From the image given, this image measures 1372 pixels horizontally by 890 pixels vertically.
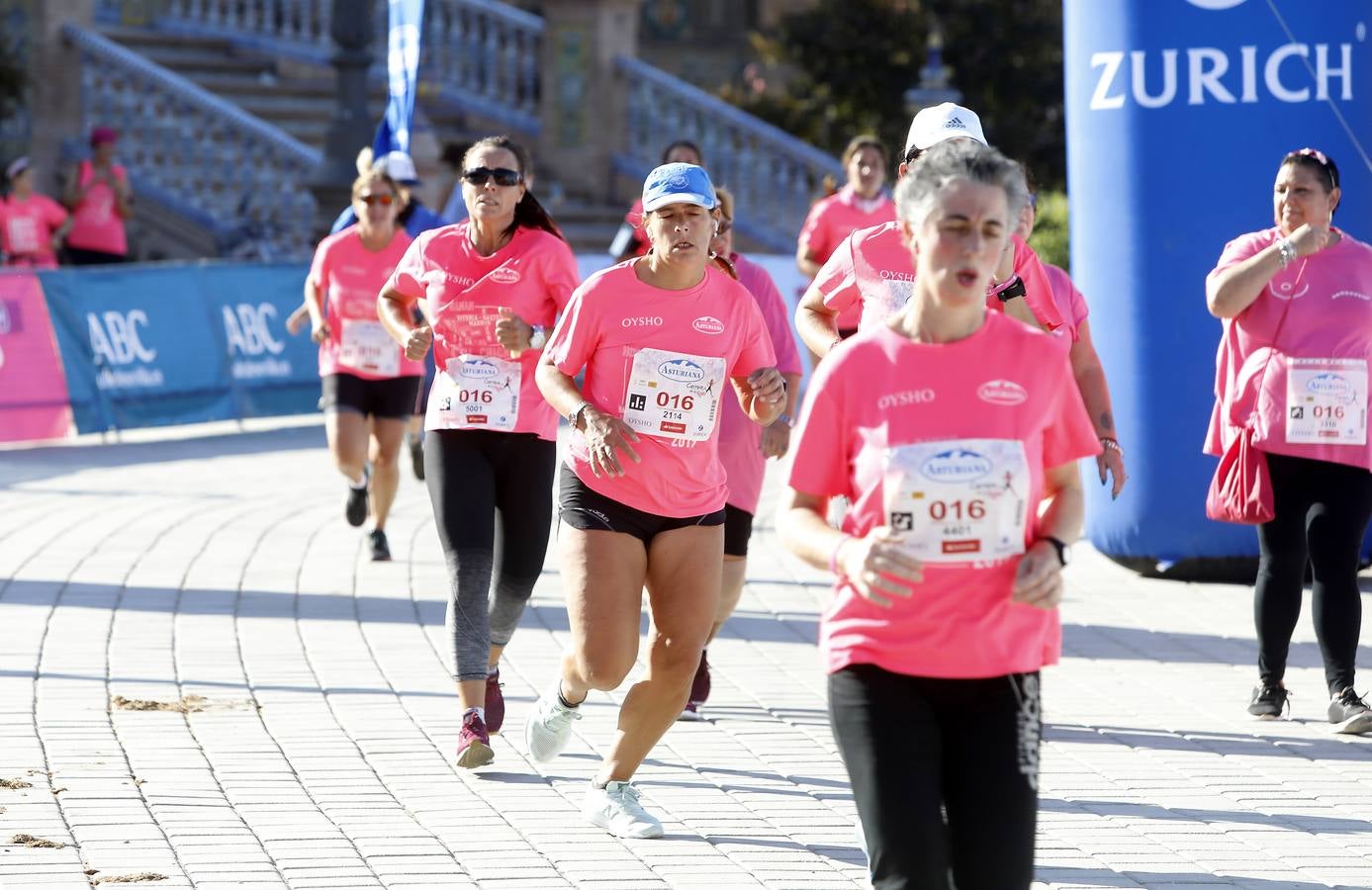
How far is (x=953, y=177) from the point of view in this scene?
4.16 meters

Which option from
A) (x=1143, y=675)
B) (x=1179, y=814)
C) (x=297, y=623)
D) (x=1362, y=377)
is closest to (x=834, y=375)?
(x=1179, y=814)

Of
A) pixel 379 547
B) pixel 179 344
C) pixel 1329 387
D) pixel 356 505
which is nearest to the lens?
pixel 1329 387

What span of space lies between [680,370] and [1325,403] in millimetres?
2783

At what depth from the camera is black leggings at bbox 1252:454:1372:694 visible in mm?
7855

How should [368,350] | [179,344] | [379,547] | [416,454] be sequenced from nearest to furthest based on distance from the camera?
[368,350] < [379,547] < [416,454] < [179,344]

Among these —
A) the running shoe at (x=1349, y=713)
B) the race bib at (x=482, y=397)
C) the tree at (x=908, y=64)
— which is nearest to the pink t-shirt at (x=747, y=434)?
the race bib at (x=482, y=397)

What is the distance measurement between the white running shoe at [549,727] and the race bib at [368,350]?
4625 millimetres

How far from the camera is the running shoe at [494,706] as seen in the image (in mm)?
7359

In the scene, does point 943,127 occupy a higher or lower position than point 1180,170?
lower

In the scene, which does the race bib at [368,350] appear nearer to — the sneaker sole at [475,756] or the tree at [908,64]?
the sneaker sole at [475,756]

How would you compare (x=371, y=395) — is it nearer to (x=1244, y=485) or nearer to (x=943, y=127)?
(x=1244, y=485)

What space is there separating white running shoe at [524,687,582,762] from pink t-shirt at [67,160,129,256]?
14688 millimetres

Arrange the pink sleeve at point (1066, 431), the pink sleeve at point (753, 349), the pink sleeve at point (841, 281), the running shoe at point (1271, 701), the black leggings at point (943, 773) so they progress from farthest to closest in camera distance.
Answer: the running shoe at point (1271, 701) < the pink sleeve at point (841, 281) < the pink sleeve at point (753, 349) < the pink sleeve at point (1066, 431) < the black leggings at point (943, 773)

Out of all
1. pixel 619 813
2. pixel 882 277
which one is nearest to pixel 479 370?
pixel 882 277
